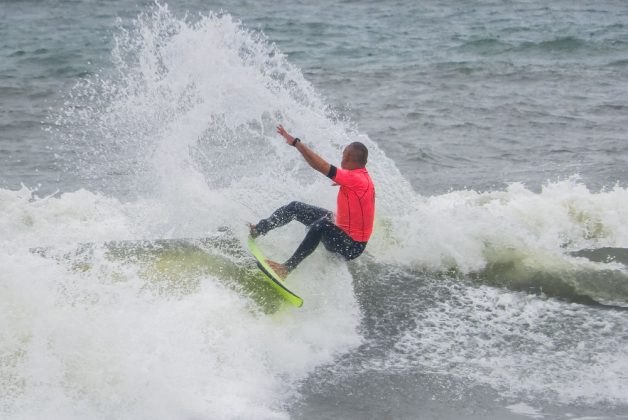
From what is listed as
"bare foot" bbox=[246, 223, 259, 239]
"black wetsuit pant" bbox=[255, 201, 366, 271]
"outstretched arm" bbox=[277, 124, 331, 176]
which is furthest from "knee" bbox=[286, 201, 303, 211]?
"outstretched arm" bbox=[277, 124, 331, 176]

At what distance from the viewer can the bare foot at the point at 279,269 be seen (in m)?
7.43

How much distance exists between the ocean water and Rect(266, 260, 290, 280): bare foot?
22 centimetres

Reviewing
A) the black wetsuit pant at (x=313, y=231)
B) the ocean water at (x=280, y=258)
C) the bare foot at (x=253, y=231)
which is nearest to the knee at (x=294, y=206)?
the black wetsuit pant at (x=313, y=231)

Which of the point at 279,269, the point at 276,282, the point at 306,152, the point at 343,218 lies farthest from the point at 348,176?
the point at 276,282

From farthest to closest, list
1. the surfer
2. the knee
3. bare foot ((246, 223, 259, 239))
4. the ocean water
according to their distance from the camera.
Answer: the knee, bare foot ((246, 223, 259, 239)), the surfer, the ocean water

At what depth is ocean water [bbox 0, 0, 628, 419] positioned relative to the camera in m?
6.02

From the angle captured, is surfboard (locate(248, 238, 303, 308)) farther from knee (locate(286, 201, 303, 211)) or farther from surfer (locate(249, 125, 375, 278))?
knee (locate(286, 201, 303, 211))

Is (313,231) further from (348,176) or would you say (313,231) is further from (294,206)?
(348,176)

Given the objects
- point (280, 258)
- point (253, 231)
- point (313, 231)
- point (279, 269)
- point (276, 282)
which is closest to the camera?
point (276, 282)

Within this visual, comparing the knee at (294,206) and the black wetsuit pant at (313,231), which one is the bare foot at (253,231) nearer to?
the black wetsuit pant at (313,231)

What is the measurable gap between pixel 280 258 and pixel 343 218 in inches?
36.6

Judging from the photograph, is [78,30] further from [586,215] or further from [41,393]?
[41,393]

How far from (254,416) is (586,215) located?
6.13 m

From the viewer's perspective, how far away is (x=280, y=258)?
27.0 feet
